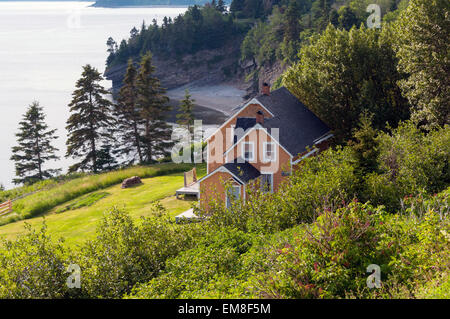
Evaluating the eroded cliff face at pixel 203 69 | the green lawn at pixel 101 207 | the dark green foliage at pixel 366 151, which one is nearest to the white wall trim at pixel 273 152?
the dark green foliage at pixel 366 151

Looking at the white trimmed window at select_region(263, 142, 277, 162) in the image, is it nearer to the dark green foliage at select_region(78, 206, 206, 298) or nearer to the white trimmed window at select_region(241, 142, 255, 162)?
the white trimmed window at select_region(241, 142, 255, 162)

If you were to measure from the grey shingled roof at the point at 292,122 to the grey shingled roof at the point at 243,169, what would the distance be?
2.93 m

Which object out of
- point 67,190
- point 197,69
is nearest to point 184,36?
point 197,69

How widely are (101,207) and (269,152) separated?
51.7ft

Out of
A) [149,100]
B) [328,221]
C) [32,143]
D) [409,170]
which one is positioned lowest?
[32,143]

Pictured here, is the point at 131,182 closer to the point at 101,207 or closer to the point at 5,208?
the point at 101,207

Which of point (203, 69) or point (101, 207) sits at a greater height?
point (203, 69)

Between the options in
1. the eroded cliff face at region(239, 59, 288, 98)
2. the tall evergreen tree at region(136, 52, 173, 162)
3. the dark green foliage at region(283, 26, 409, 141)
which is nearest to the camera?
the dark green foliage at region(283, 26, 409, 141)

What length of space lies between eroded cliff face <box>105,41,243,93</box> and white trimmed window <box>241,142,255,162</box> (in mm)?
115730

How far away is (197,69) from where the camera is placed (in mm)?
156875

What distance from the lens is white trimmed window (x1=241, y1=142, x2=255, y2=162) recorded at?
34.2 m

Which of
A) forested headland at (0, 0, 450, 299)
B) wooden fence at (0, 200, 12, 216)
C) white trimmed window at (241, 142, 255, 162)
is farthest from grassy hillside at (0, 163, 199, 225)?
white trimmed window at (241, 142, 255, 162)
